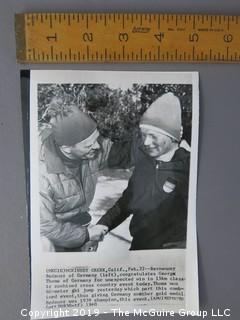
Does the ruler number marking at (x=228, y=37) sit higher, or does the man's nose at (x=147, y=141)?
the ruler number marking at (x=228, y=37)

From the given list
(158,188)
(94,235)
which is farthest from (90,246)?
(158,188)

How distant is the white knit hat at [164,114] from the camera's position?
52cm

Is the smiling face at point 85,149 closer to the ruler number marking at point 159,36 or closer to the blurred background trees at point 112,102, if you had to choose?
the blurred background trees at point 112,102

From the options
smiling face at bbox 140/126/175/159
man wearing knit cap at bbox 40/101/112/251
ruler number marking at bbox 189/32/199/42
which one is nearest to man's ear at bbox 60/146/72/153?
man wearing knit cap at bbox 40/101/112/251

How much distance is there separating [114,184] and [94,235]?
0.26 feet

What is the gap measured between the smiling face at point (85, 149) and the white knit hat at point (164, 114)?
7cm

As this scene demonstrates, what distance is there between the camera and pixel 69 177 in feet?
1.73

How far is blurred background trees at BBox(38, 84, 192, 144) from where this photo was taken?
1.68 ft

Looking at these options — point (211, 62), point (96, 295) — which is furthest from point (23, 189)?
point (211, 62)

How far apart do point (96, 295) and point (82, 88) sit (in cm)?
30

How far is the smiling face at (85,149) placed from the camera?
0.52m

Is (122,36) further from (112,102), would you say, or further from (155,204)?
(155,204)

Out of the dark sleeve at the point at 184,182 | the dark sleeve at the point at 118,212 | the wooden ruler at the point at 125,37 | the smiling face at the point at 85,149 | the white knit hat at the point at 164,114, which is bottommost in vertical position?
the dark sleeve at the point at 118,212

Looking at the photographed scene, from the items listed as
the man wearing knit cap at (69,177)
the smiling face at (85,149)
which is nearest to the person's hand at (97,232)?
the man wearing knit cap at (69,177)
